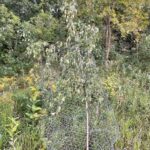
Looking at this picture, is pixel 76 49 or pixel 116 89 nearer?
pixel 76 49

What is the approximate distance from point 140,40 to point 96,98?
4611 millimetres

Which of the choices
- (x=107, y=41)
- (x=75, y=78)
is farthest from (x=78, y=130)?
Answer: (x=107, y=41)

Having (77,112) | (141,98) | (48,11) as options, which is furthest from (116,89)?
(48,11)

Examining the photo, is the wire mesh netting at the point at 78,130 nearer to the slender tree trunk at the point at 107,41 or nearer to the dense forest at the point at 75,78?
the dense forest at the point at 75,78

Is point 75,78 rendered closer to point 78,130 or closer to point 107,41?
point 78,130

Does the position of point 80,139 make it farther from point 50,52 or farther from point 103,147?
point 50,52

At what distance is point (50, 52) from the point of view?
494 centimetres

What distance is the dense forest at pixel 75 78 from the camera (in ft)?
16.6

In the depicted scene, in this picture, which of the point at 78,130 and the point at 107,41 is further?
the point at 107,41

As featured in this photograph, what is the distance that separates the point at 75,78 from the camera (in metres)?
5.05

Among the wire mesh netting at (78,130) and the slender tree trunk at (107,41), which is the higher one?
the slender tree trunk at (107,41)

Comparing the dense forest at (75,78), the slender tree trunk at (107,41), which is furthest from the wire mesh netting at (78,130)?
the slender tree trunk at (107,41)

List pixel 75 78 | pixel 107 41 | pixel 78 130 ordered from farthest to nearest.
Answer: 1. pixel 107 41
2. pixel 78 130
3. pixel 75 78

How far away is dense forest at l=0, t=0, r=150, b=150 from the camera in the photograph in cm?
507
